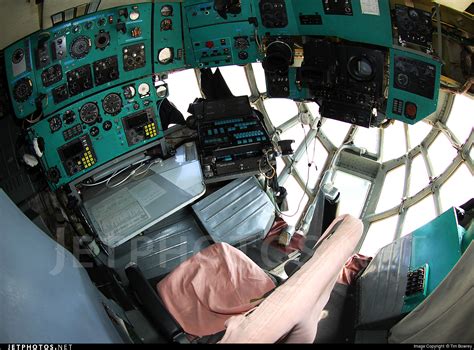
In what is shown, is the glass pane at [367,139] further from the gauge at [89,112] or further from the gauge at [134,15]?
the gauge at [89,112]

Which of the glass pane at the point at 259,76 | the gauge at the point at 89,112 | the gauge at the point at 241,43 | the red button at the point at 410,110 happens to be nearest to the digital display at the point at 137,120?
the gauge at the point at 89,112

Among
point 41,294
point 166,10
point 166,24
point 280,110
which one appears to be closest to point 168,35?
point 166,24

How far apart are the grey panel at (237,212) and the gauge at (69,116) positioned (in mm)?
1148

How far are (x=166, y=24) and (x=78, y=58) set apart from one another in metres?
0.73

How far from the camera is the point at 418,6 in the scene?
11.0ft

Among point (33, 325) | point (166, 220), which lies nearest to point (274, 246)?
point (166, 220)

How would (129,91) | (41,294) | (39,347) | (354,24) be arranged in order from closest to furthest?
(39,347) → (41,294) → (354,24) → (129,91)

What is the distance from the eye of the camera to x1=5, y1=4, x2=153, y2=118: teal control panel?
3.63m

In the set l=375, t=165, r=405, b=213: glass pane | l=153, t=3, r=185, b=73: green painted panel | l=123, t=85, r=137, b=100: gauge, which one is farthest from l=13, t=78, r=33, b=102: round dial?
l=375, t=165, r=405, b=213: glass pane

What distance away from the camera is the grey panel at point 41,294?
2229 millimetres

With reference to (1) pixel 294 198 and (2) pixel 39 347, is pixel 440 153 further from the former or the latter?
(2) pixel 39 347

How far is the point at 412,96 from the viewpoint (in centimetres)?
375

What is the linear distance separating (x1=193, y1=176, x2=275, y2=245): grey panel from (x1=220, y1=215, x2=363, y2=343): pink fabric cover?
6.40ft

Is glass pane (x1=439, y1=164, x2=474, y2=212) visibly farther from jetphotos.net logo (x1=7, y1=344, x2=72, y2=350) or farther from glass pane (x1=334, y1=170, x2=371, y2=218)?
jetphotos.net logo (x1=7, y1=344, x2=72, y2=350)
